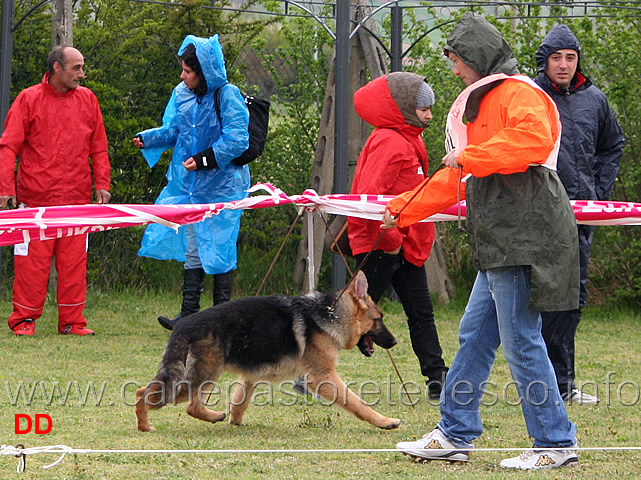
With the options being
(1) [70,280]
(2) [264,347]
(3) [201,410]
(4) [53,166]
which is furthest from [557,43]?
(1) [70,280]

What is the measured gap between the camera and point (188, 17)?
10.4 m

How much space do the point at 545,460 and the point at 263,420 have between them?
1.70m

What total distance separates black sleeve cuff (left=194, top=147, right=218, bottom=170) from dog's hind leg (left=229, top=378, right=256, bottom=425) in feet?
8.90

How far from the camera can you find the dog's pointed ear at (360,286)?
17.9 ft

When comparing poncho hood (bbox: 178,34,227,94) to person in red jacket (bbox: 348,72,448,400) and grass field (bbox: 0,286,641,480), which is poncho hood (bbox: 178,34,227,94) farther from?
grass field (bbox: 0,286,641,480)

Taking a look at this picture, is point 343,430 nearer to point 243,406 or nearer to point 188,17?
point 243,406

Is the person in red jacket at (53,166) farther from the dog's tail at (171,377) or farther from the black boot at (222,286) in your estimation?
the dog's tail at (171,377)

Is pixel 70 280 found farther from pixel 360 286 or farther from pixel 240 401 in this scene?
pixel 360 286

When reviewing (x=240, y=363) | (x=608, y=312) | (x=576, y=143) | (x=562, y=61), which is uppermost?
(x=562, y=61)

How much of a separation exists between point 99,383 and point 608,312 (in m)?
5.68

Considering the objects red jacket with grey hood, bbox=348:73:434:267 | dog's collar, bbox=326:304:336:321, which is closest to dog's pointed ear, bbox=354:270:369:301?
dog's collar, bbox=326:304:336:321

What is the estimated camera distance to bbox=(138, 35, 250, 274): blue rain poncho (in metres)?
7.81

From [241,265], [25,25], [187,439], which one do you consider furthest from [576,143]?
[25,25]

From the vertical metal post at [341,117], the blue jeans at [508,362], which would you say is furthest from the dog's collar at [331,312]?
the vertical metal post at [341,117]
